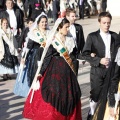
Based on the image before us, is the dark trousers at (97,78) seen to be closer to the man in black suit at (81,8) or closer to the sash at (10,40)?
the sash at (10,40)

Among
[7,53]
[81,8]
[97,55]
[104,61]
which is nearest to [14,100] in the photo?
[7,53]

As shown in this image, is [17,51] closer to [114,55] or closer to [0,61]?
[0,61]

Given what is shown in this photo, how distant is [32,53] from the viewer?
7086 mm

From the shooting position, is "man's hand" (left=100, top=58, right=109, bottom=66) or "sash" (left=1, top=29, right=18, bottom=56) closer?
"man's hand" (left=100, top=58, right=109, bottom=66)

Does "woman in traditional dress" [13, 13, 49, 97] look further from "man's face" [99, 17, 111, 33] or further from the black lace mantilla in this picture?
"man's face" [99, 17, 111, 33]

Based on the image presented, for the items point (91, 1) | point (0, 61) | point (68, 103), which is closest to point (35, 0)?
point (0, 61)

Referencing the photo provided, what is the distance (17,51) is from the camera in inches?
342

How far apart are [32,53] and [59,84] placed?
1744mm

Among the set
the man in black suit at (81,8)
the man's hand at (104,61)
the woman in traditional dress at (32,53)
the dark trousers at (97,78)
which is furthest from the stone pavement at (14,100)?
the man in black suit at (81,8)

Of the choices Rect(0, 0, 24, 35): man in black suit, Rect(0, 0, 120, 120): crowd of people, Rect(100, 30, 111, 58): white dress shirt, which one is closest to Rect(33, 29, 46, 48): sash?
Rect(0, 0, 120, 120): crowd of people

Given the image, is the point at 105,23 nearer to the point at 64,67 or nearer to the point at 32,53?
the point at 64,67

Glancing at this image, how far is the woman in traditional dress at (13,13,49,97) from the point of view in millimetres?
6293

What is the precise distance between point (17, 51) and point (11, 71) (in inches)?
16.6

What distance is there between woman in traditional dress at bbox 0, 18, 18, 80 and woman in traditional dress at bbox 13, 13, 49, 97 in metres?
1.32
